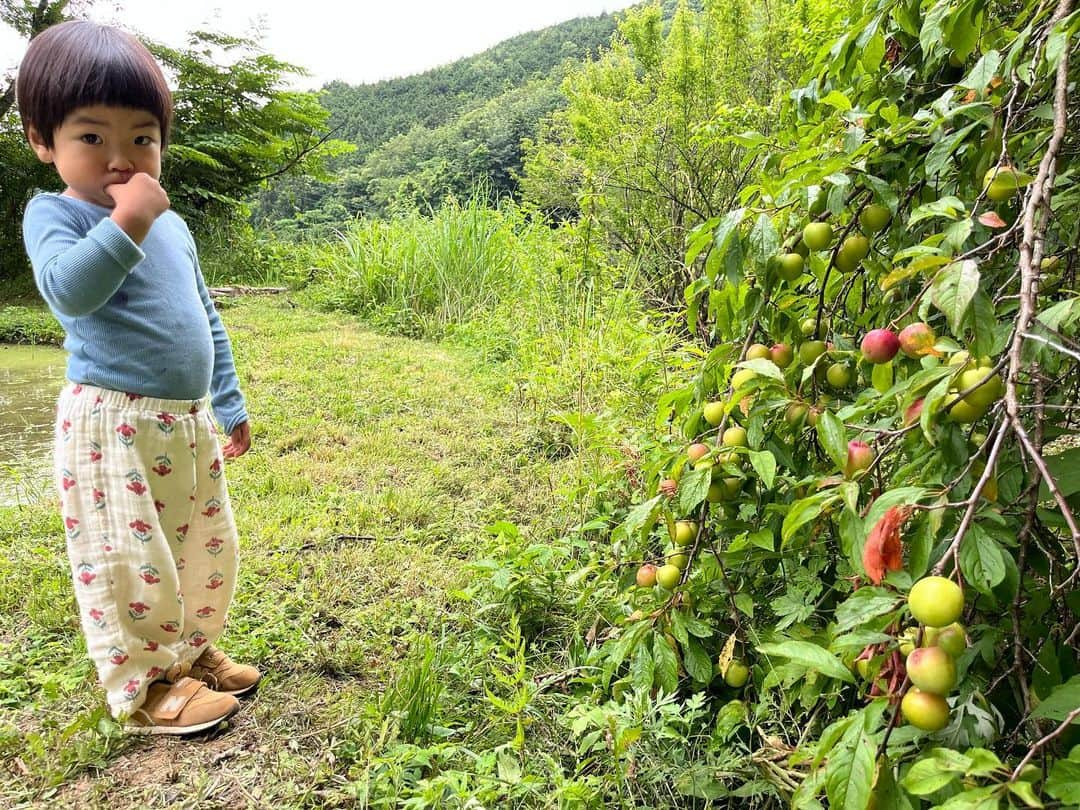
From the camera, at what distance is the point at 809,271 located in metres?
1.23

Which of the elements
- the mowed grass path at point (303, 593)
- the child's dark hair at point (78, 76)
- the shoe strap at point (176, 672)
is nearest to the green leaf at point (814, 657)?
the mowed grass path at point (303, 593)

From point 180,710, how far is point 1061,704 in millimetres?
1518

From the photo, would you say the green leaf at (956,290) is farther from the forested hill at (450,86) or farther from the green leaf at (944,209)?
the forested hill at (450,86)

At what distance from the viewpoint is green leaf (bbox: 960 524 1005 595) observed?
625mm

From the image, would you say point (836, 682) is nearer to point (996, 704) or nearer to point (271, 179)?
point (996, 704)

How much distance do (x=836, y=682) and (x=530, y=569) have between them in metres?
0.92

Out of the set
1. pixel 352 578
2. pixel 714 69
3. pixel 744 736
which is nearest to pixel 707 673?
Answer: pixel 744 736

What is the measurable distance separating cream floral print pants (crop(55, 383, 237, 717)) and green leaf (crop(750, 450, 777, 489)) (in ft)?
3.83

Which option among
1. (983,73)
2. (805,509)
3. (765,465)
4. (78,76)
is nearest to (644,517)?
(765,465)

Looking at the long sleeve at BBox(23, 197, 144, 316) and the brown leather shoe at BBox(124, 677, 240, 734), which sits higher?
the long sleeve at BBox(23, 197, 144, 316)

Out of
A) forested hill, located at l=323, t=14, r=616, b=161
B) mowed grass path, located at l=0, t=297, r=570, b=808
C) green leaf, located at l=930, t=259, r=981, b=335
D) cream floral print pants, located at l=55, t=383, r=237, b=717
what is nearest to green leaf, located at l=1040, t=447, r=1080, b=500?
green leaf, located at l=930, t=259, r=981, b=335

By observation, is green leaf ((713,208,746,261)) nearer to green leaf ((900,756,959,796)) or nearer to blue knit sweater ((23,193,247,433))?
green leaf ((900,756,959,796))

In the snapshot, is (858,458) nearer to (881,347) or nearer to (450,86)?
(881,347)

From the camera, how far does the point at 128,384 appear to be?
1.35m
